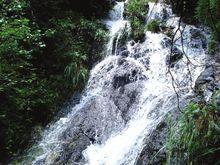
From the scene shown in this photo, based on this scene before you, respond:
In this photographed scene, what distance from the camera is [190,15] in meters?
10.1

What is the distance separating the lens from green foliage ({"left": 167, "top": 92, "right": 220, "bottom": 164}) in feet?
9.84

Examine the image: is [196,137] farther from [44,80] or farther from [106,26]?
[106,26]

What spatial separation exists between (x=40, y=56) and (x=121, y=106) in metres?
2.63

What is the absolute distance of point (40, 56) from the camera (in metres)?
8.73

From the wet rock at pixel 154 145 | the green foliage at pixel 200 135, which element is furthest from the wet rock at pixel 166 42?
the green foliage at pixel 200 135

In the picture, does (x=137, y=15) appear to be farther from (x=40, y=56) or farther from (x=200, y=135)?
(x=200, y=135)

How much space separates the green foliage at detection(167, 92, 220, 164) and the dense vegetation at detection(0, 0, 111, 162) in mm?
4115

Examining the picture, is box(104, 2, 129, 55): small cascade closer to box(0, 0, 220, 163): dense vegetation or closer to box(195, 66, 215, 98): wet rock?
box(0, 0, 220, 163): dense vegetation

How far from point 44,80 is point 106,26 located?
3229mm

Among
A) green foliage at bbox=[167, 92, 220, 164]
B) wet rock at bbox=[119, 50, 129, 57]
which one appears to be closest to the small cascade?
wet rock at bbox=[119, 50, 129, 57]

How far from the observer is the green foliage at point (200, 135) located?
300 cm

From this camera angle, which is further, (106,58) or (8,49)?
(106,58)

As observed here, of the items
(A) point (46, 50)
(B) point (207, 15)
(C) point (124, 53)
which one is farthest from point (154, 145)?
(A) point (46, 50)

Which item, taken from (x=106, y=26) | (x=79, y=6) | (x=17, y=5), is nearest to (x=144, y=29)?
(x=106, y=26)
